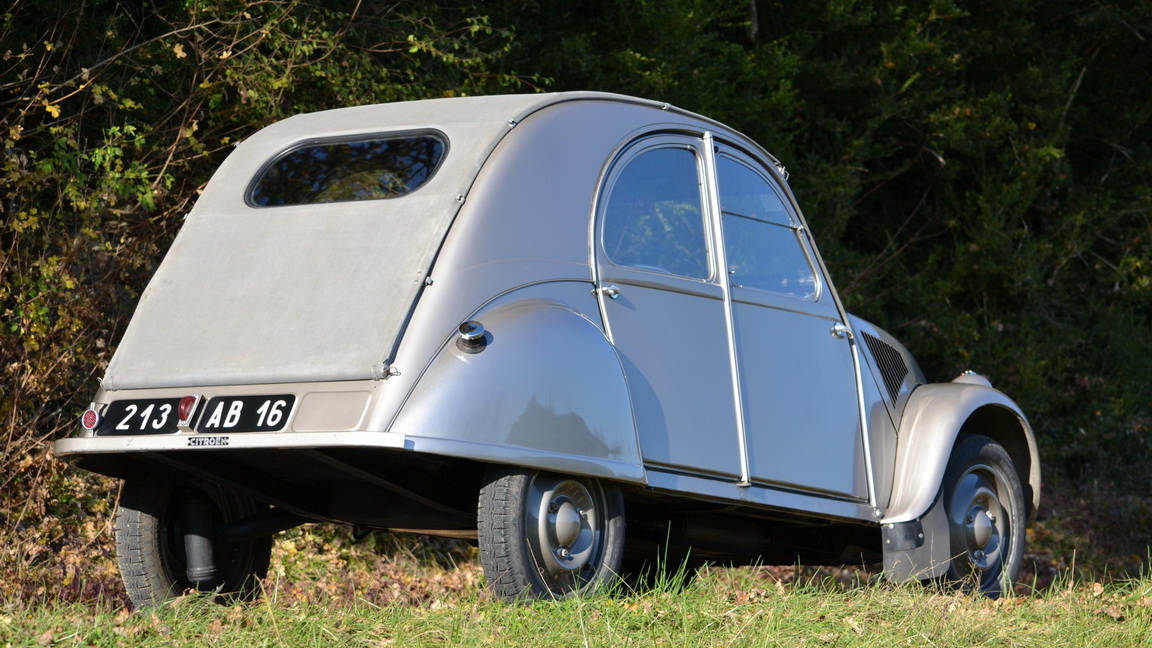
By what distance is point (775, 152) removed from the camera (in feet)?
41.0

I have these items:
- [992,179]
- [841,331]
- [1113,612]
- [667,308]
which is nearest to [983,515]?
[841,331]

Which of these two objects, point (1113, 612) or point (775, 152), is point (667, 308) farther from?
point (775, 152)

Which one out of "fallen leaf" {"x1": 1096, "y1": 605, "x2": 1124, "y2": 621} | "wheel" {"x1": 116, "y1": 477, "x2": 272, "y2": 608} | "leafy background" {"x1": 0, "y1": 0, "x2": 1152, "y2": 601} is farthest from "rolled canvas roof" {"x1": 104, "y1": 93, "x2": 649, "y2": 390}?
"fallen leaf" {"x1": 1096, "y1": 605, "x2": 1124, "y2": 621}

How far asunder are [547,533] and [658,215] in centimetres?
154

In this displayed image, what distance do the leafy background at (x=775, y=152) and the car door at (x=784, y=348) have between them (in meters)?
1.54

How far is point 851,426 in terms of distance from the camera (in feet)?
22.1

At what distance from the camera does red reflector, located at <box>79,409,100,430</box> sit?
17.4 feet

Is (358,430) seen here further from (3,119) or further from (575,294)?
(3,119)

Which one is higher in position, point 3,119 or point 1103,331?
point 3,119

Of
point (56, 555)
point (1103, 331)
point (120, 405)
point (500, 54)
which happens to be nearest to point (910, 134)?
point (1103, 331)

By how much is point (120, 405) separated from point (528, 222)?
1628mm

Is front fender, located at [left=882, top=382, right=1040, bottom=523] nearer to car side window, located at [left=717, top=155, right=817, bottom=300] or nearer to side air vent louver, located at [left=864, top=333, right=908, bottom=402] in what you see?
side air vent louver, located at [left=864, top=333, right=908, bottom=402]

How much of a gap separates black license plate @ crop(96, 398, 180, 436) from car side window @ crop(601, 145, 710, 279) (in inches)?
68.9

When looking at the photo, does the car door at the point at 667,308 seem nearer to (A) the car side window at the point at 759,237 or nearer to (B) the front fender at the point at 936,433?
(A) the car side window at the point at 759,237
